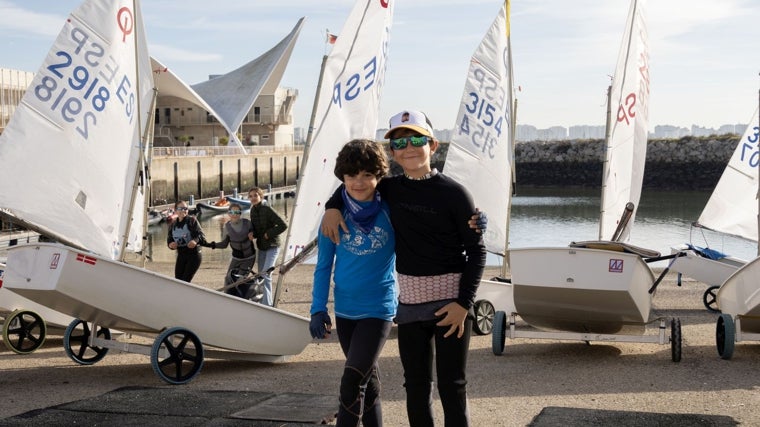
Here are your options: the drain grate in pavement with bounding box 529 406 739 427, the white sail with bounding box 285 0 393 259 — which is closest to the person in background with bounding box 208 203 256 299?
the white sail with bounding box 285 0 393 259

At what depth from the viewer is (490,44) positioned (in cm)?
1116

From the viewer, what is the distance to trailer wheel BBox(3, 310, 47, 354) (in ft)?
24.7

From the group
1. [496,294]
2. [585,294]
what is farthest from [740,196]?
[585,294]

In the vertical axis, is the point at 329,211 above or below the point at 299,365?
above

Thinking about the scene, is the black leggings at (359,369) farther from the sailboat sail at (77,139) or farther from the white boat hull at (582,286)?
the sailboat sail at (77,139)

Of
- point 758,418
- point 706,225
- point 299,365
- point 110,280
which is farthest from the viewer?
point 706,225

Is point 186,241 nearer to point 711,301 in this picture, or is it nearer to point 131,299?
point 131,299

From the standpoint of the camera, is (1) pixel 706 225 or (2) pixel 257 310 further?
(1) pixel 706 225

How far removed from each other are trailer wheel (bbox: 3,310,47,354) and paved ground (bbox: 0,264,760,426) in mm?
99

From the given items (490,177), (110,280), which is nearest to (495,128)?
(490,177)

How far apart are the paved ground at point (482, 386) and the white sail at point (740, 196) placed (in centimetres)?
544

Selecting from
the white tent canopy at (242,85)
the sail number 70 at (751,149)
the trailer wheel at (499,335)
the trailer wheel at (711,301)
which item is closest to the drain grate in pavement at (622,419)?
the trailer wheel at (499,335)

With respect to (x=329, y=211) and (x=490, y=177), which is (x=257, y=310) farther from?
(x=490, y=177)

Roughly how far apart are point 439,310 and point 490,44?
774 centimetres
